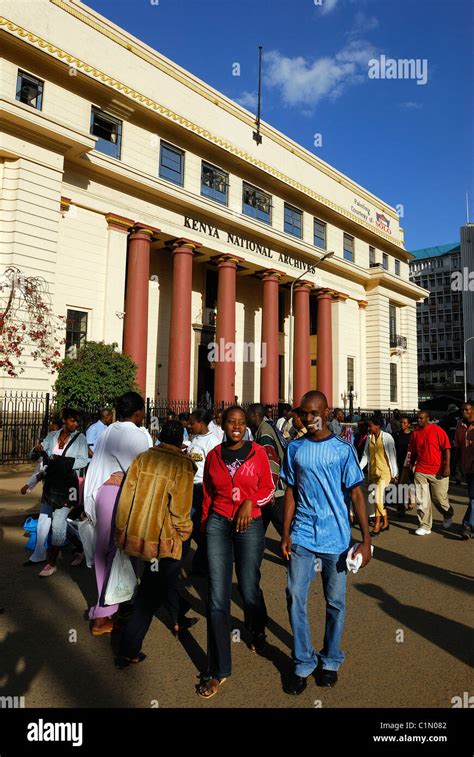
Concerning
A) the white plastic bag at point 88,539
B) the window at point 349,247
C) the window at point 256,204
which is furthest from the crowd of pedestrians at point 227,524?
the window at point 349,247

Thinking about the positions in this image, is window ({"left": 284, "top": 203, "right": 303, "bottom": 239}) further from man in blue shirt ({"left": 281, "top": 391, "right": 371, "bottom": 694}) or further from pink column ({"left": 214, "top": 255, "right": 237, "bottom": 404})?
man in blue shirt ({"left": 281, "top": 391, "right": 371, "bottom": 694})

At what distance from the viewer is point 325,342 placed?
1128 inches

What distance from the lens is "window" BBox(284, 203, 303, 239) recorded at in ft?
89.0

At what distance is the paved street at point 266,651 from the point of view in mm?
3188

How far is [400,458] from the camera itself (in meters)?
10.7

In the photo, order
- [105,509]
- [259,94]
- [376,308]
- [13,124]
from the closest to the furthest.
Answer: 1. [105,509]
2. [13,124]
3. [259,94]
4. [376,308]

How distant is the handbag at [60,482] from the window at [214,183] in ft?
63.9

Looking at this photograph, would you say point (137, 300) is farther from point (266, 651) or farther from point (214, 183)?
point (266, 651)

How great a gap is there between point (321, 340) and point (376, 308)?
6.01 meters

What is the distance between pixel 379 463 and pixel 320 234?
23.7m

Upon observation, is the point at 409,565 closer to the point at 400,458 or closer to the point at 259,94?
the point at 400,458

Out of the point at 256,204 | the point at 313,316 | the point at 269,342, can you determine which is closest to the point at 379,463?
the point at 269,342

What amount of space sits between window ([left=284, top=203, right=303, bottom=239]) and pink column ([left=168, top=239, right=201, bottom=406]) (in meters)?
7.67
